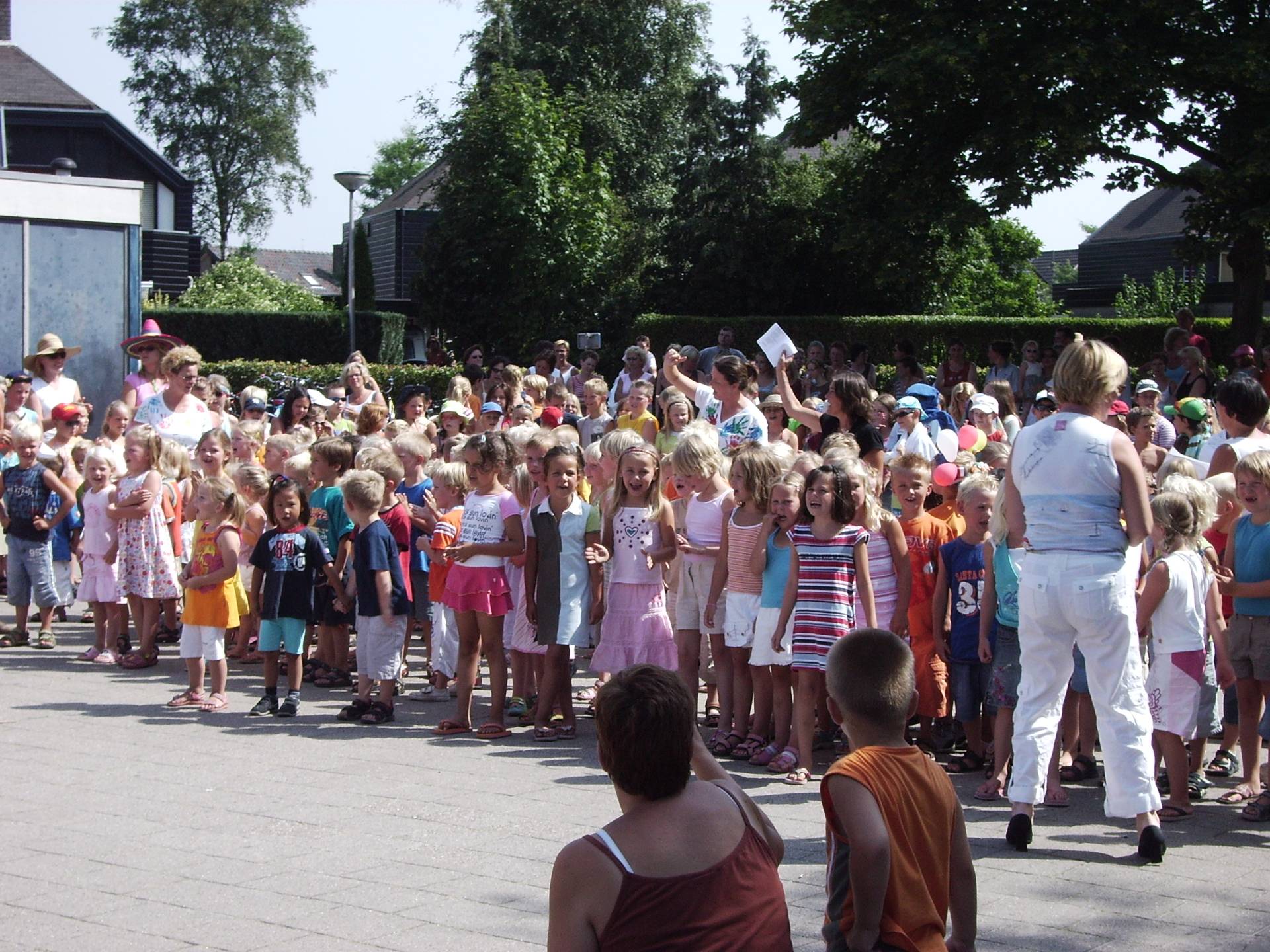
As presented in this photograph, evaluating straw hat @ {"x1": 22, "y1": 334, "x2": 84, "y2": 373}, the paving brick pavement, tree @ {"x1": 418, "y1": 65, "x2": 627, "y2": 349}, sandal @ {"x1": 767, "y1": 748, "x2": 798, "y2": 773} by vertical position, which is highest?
tree @ {"x1": 418, "y1": 65, "x2": 627, "y2": 349}

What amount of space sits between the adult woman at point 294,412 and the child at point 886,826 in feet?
33.8

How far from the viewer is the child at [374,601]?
864 centimetres

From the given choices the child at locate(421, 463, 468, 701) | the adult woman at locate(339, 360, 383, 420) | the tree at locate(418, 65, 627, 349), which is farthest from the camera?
the tree at locate(418, 65, 627, 349)

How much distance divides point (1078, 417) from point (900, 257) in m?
21.4

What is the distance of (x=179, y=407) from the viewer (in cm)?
1201

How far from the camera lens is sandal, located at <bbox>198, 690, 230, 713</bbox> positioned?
8.97m

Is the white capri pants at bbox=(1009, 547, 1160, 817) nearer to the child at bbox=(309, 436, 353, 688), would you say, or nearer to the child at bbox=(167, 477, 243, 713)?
the child at bbox=(309, 436, 353, 688)

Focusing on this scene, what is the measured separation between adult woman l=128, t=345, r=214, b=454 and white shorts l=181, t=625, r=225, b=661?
9.97ft

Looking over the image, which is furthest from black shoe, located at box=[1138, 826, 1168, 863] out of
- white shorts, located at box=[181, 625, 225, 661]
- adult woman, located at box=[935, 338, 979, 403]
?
adult woman, located at box=[935, 338, 979, 403]

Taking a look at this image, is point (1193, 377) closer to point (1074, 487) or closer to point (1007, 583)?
point (1007, 583)

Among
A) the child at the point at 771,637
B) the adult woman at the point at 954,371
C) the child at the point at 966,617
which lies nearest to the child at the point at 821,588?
the child at the point at 771,637

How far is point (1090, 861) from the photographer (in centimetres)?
583

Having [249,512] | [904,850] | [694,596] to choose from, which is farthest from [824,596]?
[249,512]

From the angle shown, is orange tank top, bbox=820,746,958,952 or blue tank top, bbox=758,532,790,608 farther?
blue tank top, bbox=758,532,790,608
